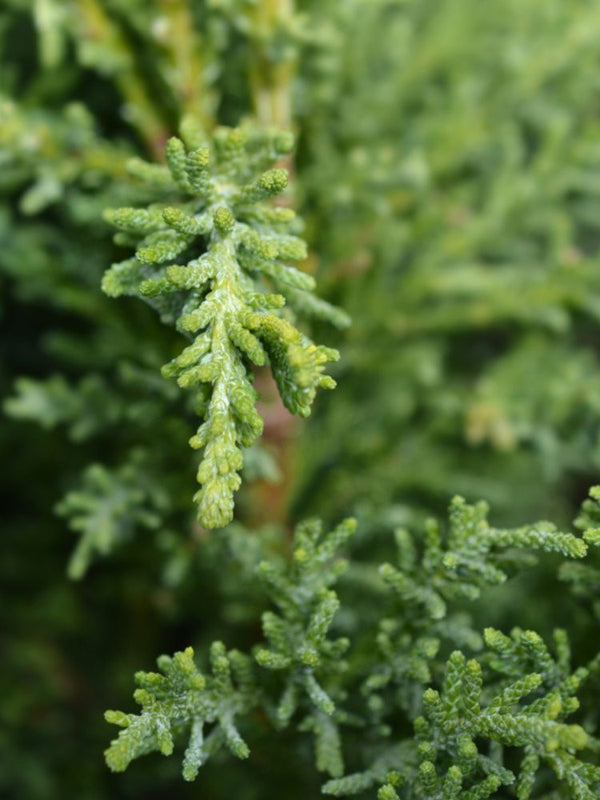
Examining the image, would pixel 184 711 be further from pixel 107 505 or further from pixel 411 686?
pixel 107 505

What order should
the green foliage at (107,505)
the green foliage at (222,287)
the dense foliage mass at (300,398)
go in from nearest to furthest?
the green foliage at (222,287)
the dense foliage mass at (300,398)
the green foliage at (107,505)

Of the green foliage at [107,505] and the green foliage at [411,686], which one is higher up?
the green foliage at [107,505]

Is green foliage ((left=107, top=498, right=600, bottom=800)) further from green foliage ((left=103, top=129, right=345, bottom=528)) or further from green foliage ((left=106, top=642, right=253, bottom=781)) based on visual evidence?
green foliage ((left=103, top=129, right=345, bottom=528))

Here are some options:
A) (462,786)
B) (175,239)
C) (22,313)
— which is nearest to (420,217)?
(175,239)

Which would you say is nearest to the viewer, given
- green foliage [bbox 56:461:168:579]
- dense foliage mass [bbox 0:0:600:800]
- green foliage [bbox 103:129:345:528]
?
green foliage [bbox 103:129:345:528]

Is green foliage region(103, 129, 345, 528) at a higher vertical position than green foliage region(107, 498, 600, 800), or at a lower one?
higher

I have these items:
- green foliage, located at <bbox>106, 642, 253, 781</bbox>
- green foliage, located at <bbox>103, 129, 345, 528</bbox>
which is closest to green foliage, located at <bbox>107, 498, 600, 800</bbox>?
green foliage, located at <bbox>106, 642, 253, 781</bbox>

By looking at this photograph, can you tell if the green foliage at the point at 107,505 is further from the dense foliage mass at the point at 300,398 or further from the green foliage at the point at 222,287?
the green foliage at the point at 222,287

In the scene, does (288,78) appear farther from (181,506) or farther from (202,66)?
(181,506)

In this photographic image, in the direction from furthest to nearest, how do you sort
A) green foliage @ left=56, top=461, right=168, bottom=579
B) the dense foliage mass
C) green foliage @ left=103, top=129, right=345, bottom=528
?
green foliage @ left=56, top=461, right=168, bottom=579, the dense foliage mass, green foliage @ left=103, top=129, right=345, bottom=528

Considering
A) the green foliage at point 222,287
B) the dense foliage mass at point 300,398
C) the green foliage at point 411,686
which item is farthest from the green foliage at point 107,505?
the green foliage at point 222,287
